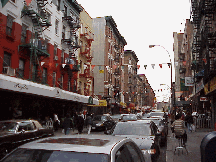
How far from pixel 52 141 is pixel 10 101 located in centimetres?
1804

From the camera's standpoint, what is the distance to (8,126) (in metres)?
10.7

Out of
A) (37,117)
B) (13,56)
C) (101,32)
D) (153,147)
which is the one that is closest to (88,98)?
(37,117)

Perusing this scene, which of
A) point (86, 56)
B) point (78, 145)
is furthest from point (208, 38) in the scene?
point (78, 145)

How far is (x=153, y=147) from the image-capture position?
832cm

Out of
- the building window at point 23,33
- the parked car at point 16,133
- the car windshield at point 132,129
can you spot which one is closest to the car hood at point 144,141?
the car windshield at point 132,129

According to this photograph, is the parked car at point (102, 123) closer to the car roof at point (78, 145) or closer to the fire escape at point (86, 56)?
the fire escape at point (86, 56)

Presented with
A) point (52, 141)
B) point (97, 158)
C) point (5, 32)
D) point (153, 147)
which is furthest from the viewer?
point (5, 32)

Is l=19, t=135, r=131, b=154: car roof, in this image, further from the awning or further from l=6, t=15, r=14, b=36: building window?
l=6, t=15, r=14, b=36: building window

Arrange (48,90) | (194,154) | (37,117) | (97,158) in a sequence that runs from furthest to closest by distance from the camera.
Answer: (37,117)
(48,90)
(194,154)
(97,158)

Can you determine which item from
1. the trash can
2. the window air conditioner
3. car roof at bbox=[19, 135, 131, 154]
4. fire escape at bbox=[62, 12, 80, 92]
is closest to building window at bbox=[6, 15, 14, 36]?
the window air conditioner

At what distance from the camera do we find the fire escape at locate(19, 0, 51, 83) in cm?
2255

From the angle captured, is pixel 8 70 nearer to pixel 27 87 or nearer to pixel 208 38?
pixel 27 87

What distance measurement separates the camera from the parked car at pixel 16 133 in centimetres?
956

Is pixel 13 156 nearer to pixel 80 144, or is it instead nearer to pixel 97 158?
pixel 80 144
